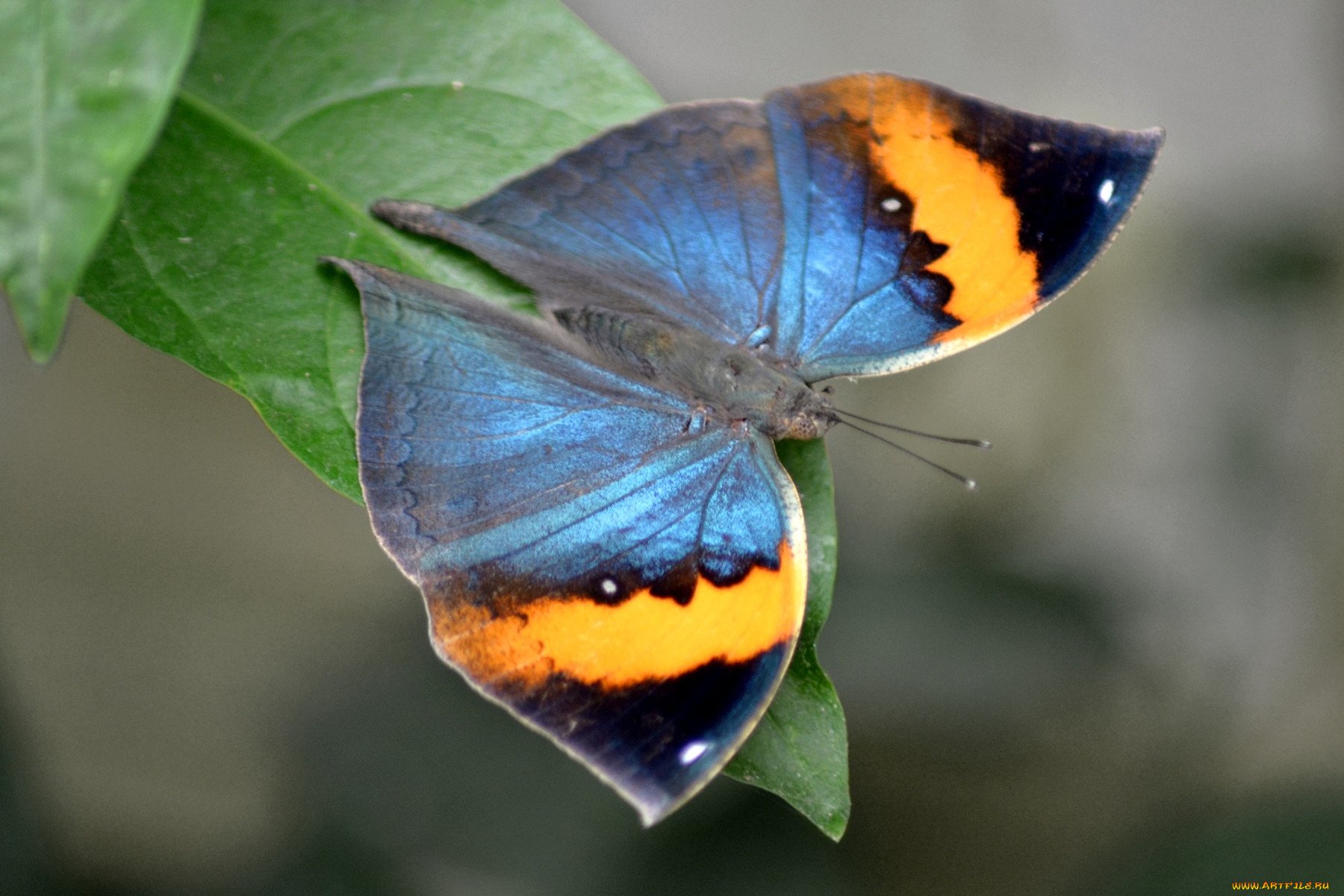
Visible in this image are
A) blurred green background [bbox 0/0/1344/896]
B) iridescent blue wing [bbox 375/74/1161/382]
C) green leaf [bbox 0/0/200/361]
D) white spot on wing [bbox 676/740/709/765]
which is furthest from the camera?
blurred green background [bbox 0/0/1344/896]

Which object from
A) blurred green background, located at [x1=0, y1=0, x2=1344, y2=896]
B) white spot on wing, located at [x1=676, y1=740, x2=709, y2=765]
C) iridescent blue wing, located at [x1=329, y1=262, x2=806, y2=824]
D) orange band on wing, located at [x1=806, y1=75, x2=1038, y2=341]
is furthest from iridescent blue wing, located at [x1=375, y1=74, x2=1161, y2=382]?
blurred green background, located at [x1=0, y1=0, x2=1344, y2=896]

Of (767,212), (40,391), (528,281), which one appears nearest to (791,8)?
(767,212)

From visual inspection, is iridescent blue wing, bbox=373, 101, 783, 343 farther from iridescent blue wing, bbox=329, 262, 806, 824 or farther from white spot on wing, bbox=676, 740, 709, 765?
white spot on wing, bbox=676, 740, 709, 765

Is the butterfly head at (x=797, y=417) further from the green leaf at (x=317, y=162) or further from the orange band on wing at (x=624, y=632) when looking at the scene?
Answer: the green leaf at (x=317, y=162)

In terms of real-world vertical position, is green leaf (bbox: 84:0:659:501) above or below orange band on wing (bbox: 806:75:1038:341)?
below

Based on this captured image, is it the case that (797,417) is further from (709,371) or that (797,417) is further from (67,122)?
(67,122)

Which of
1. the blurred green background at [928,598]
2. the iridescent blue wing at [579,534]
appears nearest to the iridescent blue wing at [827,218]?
the iridescent blue wing at [579,534]

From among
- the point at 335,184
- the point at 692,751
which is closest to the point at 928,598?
the point at 692,751
